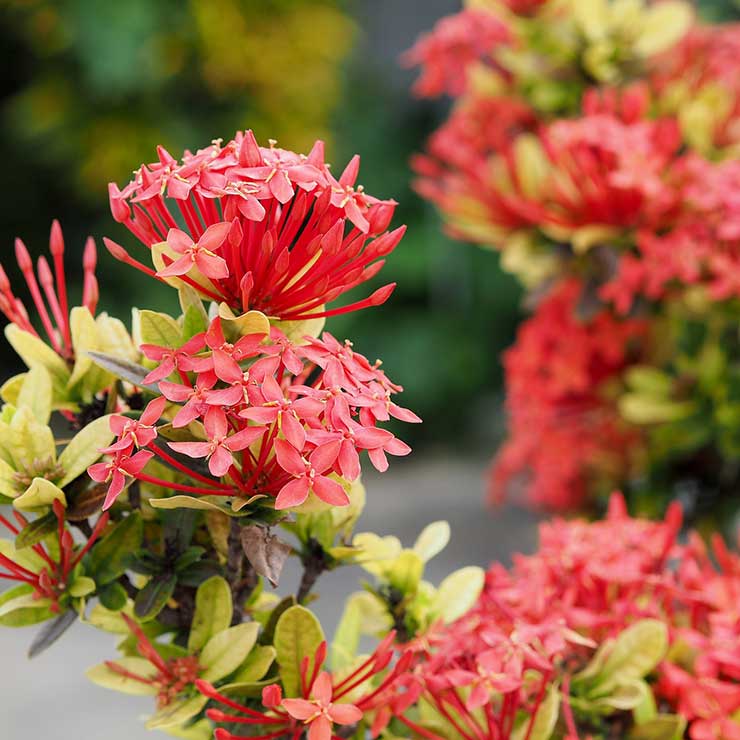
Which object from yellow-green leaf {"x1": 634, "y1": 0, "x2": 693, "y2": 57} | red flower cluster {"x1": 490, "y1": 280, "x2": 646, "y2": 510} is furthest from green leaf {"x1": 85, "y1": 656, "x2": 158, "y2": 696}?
yellow-green leaf {"x1": 634, "y1": 0, "x2": 693, "y2": 57}

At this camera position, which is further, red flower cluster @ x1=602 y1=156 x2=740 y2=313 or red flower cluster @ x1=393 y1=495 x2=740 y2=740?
red flower cluster @ x1=602 y1=156 x2=740 y2=313

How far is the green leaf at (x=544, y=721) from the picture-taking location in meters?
0.47

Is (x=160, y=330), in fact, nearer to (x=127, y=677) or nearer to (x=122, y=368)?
(x=122, y=368)

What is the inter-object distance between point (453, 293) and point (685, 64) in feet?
6.36

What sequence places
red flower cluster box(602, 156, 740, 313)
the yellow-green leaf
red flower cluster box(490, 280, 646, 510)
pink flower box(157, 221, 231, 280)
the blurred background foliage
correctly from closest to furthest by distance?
1. pink flower box(157, 221, 231, 280)
2. red flower cluster box(602, 156, 740, 313)
3. the yellow-green leaf
4. red flower cluster box(490, 280, 646, 510)
5. the blurred background foliage

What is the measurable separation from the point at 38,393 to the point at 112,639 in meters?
1.60

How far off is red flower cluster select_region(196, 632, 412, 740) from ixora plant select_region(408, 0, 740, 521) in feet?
1.77

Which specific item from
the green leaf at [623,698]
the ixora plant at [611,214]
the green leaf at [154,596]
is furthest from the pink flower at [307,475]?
the ixora plant at [611,214]

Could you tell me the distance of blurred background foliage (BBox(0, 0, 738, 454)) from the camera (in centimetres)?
265

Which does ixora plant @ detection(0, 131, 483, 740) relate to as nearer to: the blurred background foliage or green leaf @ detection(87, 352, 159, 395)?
green leaf @ detection(87, 352, 159, 395)

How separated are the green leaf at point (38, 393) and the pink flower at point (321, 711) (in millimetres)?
172

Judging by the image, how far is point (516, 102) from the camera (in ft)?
3.47

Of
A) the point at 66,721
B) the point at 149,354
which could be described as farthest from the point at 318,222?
the point at 66,721

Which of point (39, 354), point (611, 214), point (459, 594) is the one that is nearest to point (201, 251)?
point (39, 354)
